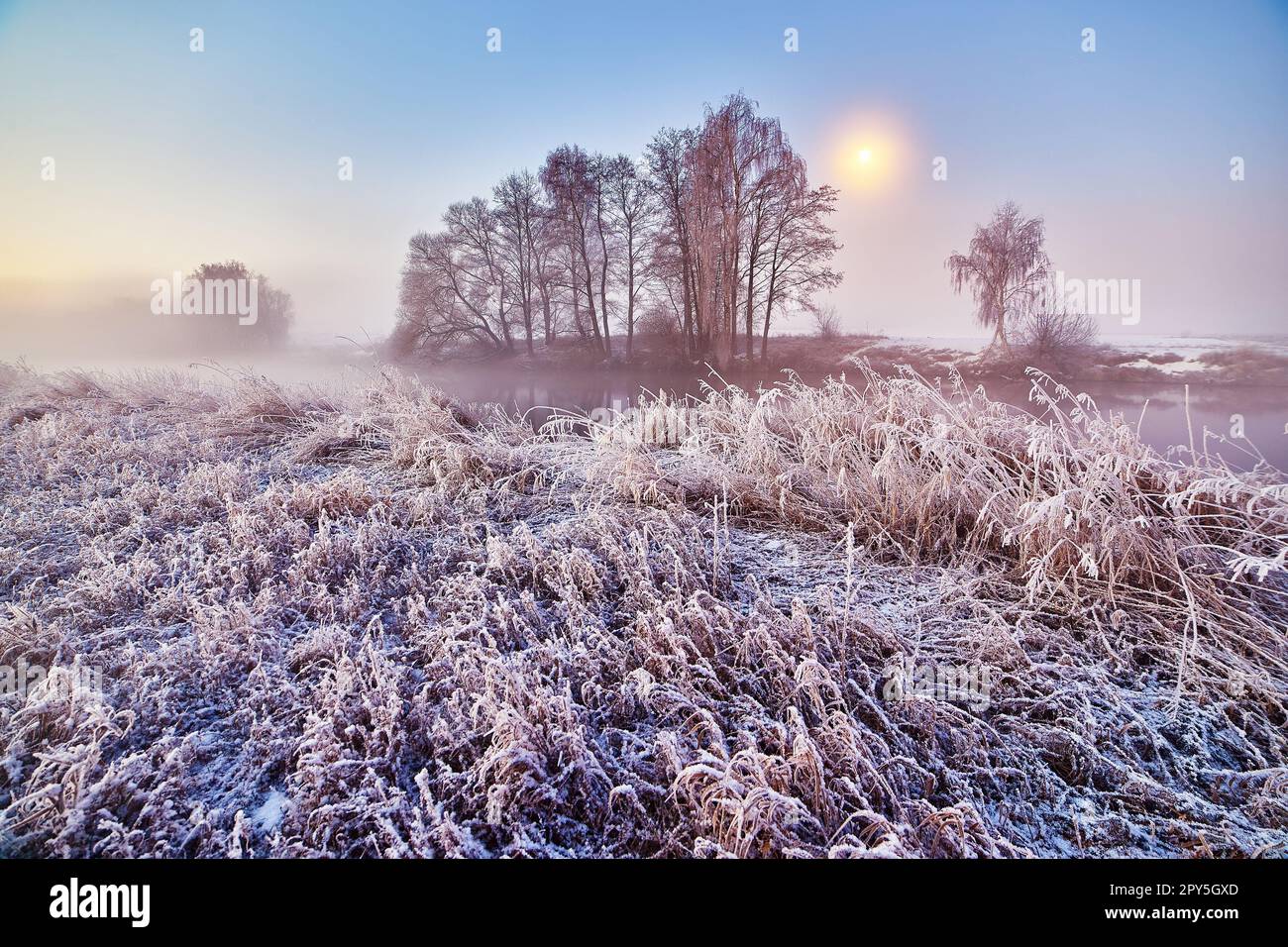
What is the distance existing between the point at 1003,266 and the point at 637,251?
4.04 meters

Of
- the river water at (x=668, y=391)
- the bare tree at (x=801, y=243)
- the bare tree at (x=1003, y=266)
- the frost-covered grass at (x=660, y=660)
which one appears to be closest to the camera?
the frost-covered grass at (x=660, y=660)

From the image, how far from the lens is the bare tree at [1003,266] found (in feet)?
16.8

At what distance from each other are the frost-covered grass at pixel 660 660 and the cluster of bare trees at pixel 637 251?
326 centimetres

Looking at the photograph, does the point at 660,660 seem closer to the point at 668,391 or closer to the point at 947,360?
the point at 668,391

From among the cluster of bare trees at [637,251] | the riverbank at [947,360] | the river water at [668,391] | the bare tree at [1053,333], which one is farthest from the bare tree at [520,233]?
the bare tree at [1053,333]

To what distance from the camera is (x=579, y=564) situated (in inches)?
84.2

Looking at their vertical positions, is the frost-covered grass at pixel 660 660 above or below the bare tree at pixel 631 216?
below

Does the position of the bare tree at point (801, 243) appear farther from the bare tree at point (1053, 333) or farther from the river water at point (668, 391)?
the bare tree at point (1053, 333)

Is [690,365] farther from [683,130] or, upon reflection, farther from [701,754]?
[701,754]

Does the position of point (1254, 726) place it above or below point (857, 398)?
below

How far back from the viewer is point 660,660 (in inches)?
62.6

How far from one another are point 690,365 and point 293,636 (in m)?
5.10

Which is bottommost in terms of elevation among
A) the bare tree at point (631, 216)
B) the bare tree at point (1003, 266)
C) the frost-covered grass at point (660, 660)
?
the frost-covered grass at point (660, 660)

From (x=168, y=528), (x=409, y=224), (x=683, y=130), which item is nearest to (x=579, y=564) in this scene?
(x=168, y=528)
